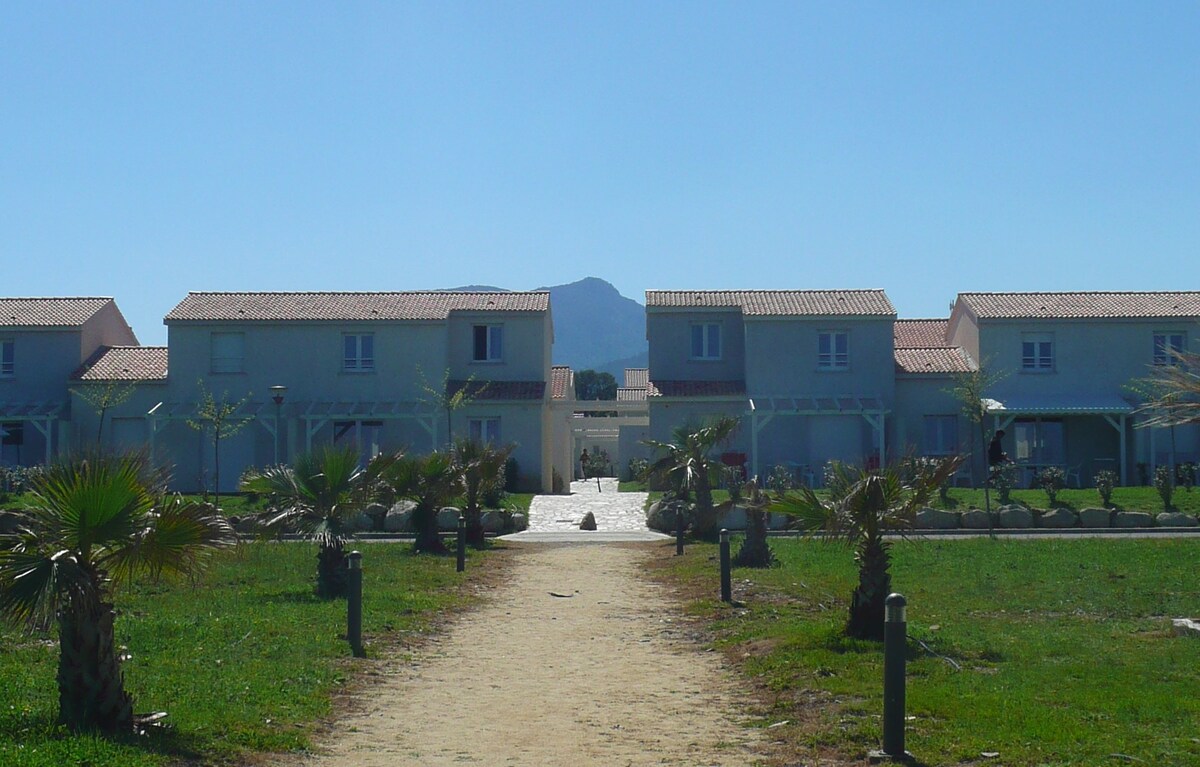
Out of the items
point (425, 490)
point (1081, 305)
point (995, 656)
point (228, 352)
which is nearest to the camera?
point (995, 656)

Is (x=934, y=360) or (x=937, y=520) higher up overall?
(x=934, y=360)

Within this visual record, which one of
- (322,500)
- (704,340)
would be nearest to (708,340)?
(704,340)

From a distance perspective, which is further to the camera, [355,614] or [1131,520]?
[1131,520]

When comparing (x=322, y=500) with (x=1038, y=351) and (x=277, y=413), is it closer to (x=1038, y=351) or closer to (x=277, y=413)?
(x=277, y=413)

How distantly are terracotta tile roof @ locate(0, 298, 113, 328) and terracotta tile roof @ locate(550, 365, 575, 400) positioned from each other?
15.5 meters

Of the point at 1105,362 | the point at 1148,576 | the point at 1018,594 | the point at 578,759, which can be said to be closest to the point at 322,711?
the point at 578,759

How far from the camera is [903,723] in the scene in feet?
27.0

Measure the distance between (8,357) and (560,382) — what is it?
18259 mm

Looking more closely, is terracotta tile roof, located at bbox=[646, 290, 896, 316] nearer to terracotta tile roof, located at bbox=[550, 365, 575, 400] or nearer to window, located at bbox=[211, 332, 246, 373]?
terracotta tile roof, located at bbox=[550, 365, 575, 400]

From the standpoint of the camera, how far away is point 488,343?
4169 centimetres

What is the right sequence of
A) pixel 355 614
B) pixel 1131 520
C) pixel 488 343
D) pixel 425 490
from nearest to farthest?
pixel 355 614 → pixel 425 490 → pixel 1131 520 → pixel 488 343

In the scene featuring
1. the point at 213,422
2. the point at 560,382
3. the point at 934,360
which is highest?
the point at 934,360

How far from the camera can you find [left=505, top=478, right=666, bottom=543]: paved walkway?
2762cm

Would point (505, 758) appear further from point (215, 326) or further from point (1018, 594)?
point (215, 326)
